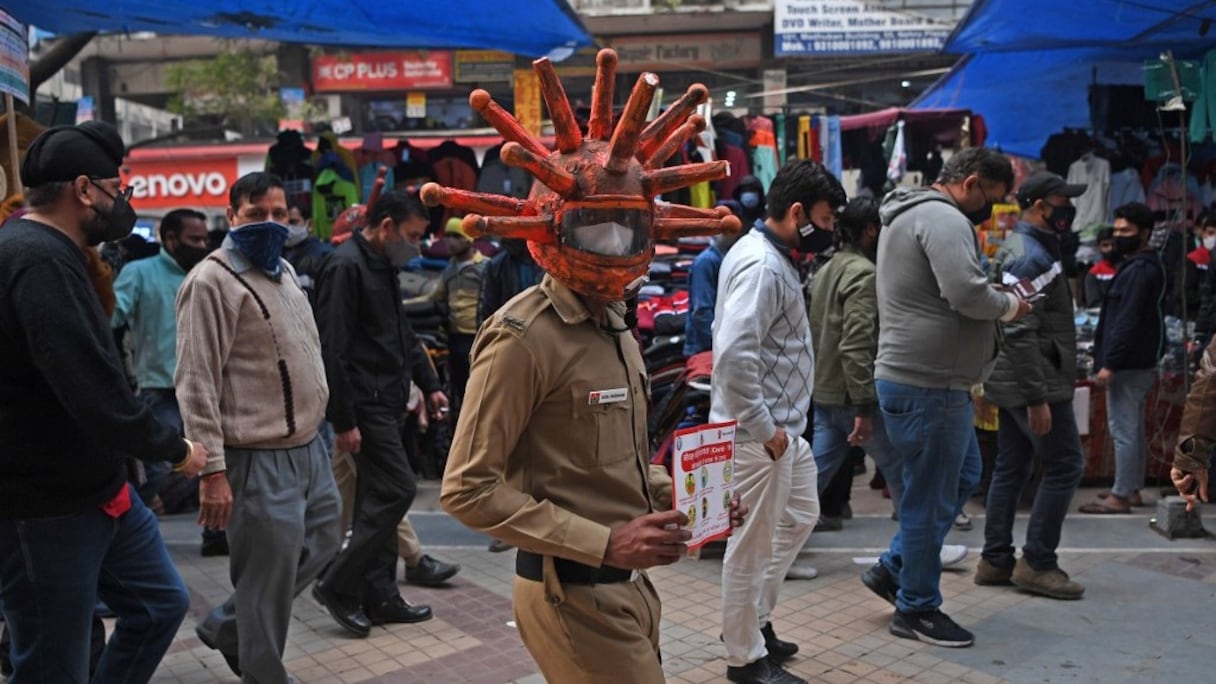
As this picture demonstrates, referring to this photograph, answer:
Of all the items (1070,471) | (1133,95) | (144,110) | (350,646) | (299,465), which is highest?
(144,110)

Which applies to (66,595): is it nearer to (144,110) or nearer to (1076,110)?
(1076,110)

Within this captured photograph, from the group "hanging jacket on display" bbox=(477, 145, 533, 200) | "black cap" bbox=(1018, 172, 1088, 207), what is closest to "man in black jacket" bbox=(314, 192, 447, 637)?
"black cap" bbox=(1018, 172, 1088, 207)

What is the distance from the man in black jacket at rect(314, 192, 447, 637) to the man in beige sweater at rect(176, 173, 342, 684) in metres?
0.82

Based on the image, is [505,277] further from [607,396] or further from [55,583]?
[607,396]

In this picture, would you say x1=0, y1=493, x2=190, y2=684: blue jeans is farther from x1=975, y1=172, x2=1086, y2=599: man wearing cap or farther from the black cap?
the black cap

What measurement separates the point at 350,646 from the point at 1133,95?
903cm

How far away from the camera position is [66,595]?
2.93 meters

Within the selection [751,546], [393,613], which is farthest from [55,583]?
[751,546]

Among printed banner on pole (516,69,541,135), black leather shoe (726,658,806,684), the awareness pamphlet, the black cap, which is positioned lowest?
black leather shoe (726,658,806,684)

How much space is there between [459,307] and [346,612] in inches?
133

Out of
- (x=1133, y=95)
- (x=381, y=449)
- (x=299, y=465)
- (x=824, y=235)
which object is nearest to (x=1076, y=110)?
(x=1133, y=95)

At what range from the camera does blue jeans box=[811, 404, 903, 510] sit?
17.5 feet

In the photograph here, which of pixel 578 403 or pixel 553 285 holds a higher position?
pixel 553 285

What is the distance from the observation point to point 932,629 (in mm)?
4629
